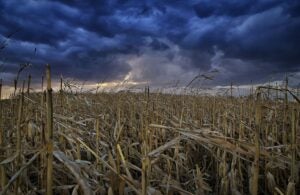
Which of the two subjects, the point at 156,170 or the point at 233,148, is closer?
the point at 233,148

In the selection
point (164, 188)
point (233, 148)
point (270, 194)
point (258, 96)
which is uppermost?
point (258, 96)

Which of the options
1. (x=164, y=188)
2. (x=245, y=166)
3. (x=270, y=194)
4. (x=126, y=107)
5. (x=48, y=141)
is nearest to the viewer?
(x=48, y=141)

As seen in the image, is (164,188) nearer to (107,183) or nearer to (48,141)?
(107,183)

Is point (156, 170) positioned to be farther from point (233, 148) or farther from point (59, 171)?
point (233, 148)

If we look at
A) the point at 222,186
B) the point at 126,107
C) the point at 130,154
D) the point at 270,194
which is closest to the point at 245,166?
the point at 270,194

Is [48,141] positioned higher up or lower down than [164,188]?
higher up

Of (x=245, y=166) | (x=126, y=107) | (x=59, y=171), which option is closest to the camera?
(x=59, y=171)

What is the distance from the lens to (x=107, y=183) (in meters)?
3.36

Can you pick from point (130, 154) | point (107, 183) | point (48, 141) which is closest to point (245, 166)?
point (130, 154)

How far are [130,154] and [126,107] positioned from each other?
449cm

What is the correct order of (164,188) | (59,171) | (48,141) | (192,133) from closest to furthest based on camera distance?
(48,141) → (192,133) → (164,188) → (59,171)

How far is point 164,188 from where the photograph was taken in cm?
324

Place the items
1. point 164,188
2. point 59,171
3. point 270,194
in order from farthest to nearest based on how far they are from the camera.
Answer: point 270,194, point 59,171, point 164,188

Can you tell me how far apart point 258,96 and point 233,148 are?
0.55 meters
